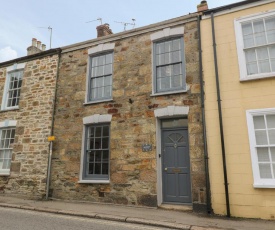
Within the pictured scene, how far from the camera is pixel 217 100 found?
301 inches

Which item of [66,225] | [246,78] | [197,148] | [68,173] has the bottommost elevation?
[66,225]

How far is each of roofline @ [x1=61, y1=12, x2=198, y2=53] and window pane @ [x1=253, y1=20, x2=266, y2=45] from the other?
6.80ft

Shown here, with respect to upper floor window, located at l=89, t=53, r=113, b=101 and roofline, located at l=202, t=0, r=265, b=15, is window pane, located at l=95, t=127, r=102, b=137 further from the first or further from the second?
roofline, located at l=202, t=0, r=265, b=15

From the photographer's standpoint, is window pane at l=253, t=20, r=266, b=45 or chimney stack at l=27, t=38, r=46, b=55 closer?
window pane at l=253, t=20, r=266, b=45

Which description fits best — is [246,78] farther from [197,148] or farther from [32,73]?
[32,73]

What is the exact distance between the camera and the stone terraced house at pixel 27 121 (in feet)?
33.0

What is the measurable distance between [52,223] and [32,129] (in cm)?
561

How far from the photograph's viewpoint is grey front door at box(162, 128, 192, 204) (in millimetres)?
7879

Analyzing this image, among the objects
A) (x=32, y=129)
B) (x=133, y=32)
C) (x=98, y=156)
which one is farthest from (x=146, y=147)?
(x=32, y=129)

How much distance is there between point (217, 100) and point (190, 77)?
4.17 ft

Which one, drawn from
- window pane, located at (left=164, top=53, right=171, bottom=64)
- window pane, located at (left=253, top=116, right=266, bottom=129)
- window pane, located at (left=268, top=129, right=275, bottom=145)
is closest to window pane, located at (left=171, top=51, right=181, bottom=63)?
window pane, located at (left=164, top=53, right=171, bottom=64)

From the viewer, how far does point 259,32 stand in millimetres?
7723

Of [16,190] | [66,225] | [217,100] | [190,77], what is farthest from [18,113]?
[217,100]

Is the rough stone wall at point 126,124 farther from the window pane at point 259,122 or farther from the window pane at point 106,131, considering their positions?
the window pane at point 259,122
